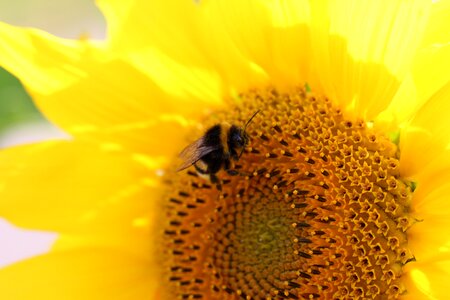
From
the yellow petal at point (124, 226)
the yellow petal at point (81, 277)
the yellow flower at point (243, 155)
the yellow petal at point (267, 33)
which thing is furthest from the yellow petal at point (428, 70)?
the yellow petal at point (81, 277)

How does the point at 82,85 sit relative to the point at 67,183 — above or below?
above

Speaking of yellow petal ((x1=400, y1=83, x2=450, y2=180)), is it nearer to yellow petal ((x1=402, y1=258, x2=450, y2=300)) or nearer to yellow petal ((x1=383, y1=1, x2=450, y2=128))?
yellow petal ((x1=383, y1=1, x2=450, y2=128))

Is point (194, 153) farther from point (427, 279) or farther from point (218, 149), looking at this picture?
point (427, 279)

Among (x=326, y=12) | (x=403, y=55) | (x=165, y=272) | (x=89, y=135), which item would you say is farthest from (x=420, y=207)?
(x=89, y=135)

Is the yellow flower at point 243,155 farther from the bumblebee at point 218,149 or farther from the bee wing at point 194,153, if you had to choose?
the bee wing at point 194,153

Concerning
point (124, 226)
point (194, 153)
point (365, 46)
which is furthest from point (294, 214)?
point (124, 226)

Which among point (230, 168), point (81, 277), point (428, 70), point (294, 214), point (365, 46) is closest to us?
point (428, 70)
